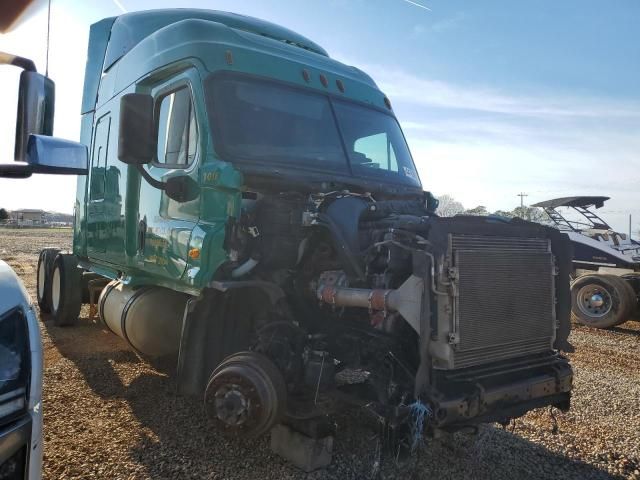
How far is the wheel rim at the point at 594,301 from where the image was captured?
31.8 ft

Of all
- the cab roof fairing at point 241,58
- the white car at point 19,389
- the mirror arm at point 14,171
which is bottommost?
the white car at point 19,389

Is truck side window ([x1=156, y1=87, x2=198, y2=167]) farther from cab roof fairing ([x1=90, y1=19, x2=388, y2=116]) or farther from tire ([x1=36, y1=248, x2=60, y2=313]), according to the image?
tire ([x1=36, y1=248, x2=60, y2=313])

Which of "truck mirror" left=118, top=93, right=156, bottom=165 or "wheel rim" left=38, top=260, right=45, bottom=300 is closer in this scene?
"truck mirror" left=118, top=93, right=156, bottom=165

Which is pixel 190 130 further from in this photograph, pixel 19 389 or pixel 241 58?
pixel 19 389

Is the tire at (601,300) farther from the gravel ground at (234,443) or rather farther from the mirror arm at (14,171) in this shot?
the mirror arm at (14,171)

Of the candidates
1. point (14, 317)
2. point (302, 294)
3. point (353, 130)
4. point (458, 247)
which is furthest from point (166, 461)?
point (353, 130)

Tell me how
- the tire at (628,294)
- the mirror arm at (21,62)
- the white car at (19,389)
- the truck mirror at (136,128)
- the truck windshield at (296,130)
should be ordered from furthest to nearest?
the tire at (628,294) < the truck windshield at (296,130) < the truck mirror at (136,128) < the mirror arm at (21,62) < the white car at (19,389)

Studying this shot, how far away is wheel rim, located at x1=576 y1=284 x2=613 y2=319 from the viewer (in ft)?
31.8

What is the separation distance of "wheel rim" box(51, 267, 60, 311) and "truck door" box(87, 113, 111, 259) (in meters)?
1.49

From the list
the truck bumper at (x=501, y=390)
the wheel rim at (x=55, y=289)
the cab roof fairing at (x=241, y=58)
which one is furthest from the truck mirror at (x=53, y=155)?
the wheel rim at (x=55, y=289)

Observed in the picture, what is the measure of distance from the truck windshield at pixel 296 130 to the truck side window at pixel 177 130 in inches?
11.7

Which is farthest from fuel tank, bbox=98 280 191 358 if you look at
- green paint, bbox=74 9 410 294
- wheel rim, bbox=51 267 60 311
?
wheel rim, bbox=51 267 60 311

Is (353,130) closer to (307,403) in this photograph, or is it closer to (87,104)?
(307,403)

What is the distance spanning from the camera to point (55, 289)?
7820mm
